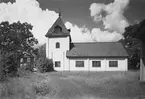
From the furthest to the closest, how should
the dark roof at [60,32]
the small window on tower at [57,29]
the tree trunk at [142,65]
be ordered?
the small window on tower at [57,29] → the dark roof at [60,32] → the tree trunk at [142,65]

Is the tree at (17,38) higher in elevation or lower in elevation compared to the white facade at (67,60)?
higher

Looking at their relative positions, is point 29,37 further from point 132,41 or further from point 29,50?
point 132,41

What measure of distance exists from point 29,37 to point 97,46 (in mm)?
17118

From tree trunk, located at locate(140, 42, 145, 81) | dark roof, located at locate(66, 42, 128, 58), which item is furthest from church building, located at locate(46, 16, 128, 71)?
tree trunk, located at locate(140, 42, 145, 81)

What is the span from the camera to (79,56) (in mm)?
20906

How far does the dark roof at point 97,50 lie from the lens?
20984mm

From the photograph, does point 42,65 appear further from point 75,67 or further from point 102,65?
point 102,65

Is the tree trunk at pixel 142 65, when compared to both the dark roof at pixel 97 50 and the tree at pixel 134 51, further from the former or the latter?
the tree at pixel 134 51

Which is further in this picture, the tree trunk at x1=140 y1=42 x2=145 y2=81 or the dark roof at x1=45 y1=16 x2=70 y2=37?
the dark roof at x1=45 y1=16 x2=70 y2=37

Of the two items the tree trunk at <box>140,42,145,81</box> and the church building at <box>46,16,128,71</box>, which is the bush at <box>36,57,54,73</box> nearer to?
the church building at <box>46,16,128,71</box>

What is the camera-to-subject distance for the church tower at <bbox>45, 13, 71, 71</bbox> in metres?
21.5

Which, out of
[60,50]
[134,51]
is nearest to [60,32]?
[60,50]

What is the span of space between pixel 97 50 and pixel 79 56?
14.7 ft

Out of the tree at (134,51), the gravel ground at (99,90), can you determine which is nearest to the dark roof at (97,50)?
the tree at (134,51)
